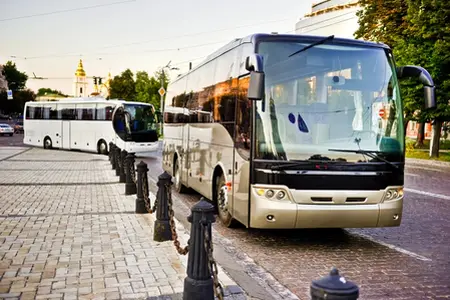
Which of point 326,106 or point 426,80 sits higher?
point 426,80

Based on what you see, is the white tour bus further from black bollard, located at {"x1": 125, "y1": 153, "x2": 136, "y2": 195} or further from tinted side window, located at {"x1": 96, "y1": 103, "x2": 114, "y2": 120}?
black bollard, located at {"x1": 125, "y1": 153, "x2": 136, "y2": 195}

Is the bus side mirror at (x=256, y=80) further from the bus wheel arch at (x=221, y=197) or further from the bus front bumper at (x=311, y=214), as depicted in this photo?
the bus wheel arch at (x=221, y=197)

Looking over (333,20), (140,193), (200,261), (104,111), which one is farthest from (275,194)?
(333,20)

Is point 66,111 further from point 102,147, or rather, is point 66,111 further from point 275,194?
point 275,194

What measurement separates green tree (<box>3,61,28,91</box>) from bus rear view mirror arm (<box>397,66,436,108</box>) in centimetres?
12705

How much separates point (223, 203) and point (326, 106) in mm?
2624

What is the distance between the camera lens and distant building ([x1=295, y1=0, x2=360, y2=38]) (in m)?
65.4

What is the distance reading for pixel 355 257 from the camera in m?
6.54

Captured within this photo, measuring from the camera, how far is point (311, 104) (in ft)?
21.9

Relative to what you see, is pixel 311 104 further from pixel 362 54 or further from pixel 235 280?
pixel 235 280

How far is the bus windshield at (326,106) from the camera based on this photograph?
6.57 metres

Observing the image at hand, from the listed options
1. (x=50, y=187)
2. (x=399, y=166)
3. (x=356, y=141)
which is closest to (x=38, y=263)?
(x=356, y=141)

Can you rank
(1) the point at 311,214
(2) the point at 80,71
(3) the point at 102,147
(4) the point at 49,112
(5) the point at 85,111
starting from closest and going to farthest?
(1) the point at 311,214, (3) the point at 102,147, (5) the point at 85,111, (4) the point at 49,112, (2) the point at 80,71

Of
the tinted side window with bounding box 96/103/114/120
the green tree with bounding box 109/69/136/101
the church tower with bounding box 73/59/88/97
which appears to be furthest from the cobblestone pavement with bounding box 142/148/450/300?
the church tower with bounding box 73/59/88/97
